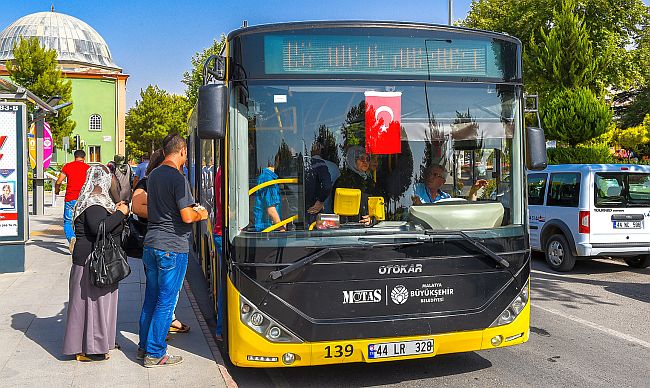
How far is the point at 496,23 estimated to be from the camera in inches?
1542

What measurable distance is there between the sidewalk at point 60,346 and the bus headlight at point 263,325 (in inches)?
29.6

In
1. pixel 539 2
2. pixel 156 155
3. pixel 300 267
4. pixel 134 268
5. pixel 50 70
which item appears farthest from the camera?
pixel 50 70

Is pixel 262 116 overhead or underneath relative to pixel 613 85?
underneath

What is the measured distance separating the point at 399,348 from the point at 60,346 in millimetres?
3469

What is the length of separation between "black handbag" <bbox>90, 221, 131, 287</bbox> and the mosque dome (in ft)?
210

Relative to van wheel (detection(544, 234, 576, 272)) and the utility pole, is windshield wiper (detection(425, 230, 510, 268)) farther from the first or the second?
the utility pole

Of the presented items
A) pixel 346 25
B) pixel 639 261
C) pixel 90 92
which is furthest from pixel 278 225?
pixel 90 92

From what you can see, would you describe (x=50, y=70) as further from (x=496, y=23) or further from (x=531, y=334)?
(x=531, y=334)

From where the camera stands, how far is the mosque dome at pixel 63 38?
215 feet

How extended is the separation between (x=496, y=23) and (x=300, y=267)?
37.4 m

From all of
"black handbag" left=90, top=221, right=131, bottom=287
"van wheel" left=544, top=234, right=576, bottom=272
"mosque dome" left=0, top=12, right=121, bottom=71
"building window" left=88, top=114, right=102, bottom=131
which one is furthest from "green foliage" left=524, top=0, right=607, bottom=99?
"mosque dome" left=0, top=12, right=121, bottom=71

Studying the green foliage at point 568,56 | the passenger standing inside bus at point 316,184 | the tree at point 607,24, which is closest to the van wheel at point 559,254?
the passenger standing inside bus at point 316,184

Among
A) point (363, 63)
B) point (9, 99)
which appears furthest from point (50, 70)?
→ point (363, 63)

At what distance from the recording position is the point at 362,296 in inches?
193
